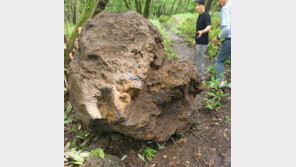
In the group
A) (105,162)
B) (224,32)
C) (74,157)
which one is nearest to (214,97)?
(224,32)

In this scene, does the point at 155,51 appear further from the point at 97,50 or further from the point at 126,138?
the point at 126,138

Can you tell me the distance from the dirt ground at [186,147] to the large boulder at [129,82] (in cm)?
25

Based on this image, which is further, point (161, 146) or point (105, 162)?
point (161, 146)

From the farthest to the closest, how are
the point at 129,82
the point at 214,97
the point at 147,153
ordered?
the point at 214,97, the point at 147,153, the point at 129,82

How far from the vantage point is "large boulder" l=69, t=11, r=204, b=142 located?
2338 mm

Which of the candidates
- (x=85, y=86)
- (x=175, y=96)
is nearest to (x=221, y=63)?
(x=175, y=96)

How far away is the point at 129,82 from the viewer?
2.40m

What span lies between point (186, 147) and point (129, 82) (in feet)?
5.27

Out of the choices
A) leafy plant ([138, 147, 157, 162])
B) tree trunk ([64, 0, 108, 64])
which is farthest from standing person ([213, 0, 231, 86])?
tree trunk ([64, 0, 108, 64])

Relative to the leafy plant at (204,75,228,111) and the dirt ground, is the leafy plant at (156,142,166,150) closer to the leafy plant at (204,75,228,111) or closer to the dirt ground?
the dirt ground

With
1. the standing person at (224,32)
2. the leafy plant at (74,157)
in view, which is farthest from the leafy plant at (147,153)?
the standing person at (224,32)

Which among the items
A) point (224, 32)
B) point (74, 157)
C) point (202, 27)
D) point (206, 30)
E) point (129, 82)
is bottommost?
point (74, 157)

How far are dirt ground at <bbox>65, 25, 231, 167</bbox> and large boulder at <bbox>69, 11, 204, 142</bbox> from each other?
250mm

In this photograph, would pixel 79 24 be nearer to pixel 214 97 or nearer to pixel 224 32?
pixel 224 32
